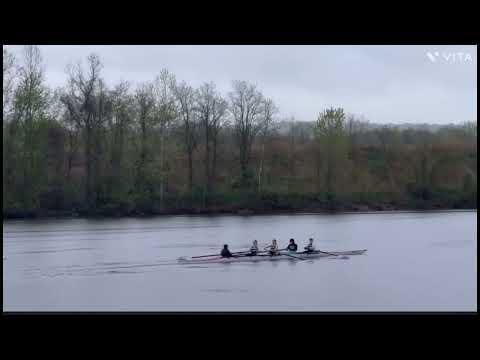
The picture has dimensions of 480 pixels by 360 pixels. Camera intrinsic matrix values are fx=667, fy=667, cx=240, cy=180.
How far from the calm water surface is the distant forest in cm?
844

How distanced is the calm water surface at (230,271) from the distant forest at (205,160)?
844 cm

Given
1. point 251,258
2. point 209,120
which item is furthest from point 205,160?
point 251,258

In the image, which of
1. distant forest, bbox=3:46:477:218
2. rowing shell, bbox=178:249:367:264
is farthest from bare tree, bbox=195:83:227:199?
rowing shell, bbox=178:249:367:264

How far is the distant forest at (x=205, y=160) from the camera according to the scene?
A: 47125 millimetres

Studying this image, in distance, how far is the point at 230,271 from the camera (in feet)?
76.9

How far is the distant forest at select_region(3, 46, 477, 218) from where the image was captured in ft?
155

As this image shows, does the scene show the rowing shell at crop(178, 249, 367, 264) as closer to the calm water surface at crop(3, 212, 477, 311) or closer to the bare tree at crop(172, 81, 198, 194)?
the calm water surface at crop(3, 212, 477, 311)

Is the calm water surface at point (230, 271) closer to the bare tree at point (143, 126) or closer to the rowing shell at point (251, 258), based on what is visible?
the rowing shell at point (251, 258)

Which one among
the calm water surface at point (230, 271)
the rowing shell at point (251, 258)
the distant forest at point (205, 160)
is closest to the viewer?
the calm water surface at point (230, 271)

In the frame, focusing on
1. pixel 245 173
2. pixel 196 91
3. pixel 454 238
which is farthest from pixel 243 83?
pixel 454 238

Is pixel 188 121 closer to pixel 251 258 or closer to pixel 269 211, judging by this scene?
pixel 269 211

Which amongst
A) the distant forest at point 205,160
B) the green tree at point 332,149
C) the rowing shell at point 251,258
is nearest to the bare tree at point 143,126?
the distant forest at point 205,160

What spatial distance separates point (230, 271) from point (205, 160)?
108 feet

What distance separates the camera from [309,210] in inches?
2073
